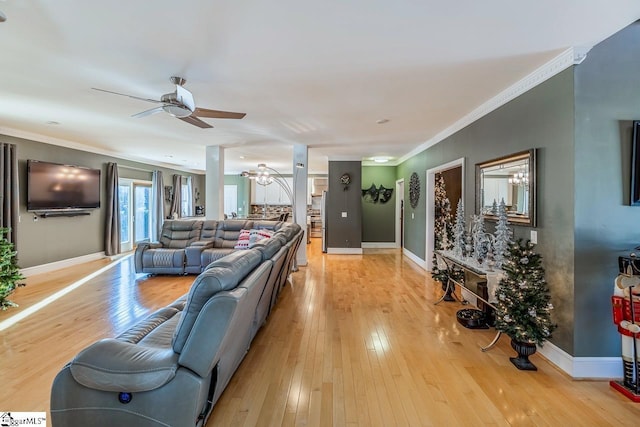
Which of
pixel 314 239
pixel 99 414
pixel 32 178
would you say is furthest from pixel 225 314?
pixel 314 239

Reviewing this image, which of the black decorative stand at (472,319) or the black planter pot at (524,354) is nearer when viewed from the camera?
the black planter pot at (524,354)

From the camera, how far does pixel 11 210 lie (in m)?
4.98

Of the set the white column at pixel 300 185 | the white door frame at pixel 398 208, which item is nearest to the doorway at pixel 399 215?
the white door frame at pixel 398 208

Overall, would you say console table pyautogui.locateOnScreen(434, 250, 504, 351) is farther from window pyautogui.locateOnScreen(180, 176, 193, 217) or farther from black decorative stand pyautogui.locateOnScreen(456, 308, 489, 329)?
window pyautogui.locateOnScreen(180, 176, 193, 217)

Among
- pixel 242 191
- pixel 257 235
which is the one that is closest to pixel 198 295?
pixel 257 235

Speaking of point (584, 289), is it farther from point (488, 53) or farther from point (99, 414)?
point (99, 414)

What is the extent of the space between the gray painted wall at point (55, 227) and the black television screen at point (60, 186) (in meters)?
0.14

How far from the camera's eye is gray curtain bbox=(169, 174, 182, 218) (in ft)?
33.2

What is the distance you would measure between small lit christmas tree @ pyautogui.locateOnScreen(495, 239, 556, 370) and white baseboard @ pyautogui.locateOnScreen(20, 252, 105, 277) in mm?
7234

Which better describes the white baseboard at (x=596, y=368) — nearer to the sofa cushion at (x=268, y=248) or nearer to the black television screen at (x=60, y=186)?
the sofa cushion at (x=268, y=248)

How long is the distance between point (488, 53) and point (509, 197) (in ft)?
4.82

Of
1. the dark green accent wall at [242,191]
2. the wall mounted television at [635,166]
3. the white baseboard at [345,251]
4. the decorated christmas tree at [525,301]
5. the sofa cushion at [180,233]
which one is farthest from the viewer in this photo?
the dark green accent wall at [242,191]

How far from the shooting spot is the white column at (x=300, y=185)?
20.9 ft

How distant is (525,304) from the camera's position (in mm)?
2475
